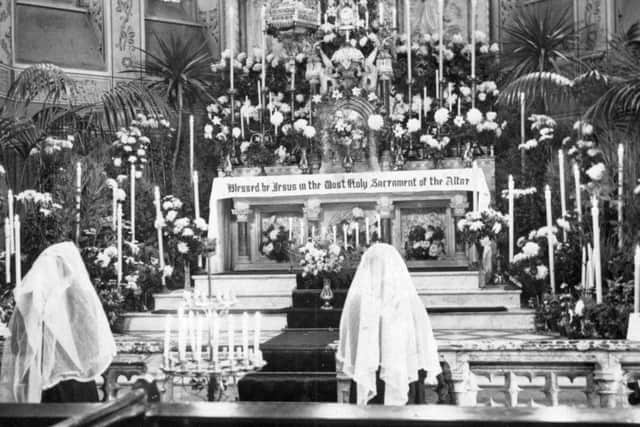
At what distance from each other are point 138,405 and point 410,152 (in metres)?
9.00

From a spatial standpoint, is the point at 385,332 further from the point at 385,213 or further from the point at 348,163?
the point at 348,163

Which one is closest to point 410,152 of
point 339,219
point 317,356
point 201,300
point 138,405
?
point 339,219

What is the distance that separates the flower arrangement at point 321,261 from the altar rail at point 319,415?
617cm

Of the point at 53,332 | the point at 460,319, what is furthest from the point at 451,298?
the point at 53,332

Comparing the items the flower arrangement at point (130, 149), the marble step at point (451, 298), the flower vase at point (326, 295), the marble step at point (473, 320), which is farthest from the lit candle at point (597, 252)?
the flower arrangement at point (130, 149)

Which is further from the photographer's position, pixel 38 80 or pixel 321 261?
pixel 38 80

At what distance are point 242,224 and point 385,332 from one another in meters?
6.97

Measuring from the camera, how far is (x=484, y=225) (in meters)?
10.4

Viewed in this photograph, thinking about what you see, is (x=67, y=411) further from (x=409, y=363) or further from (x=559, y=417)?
(x=409, y=363)

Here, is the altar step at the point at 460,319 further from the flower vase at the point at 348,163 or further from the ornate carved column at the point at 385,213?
the flower vase at the point at 348,163

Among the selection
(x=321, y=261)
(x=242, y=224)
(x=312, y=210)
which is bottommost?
(x=321, y=261)

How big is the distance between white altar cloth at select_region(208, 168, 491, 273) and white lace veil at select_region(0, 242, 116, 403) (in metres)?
6.51

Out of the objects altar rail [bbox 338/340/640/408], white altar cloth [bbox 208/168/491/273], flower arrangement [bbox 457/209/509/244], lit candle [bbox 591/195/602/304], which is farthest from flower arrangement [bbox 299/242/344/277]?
altar rail [bbox 338/340/640/408]

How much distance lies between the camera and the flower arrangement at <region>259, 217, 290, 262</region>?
12.4m
